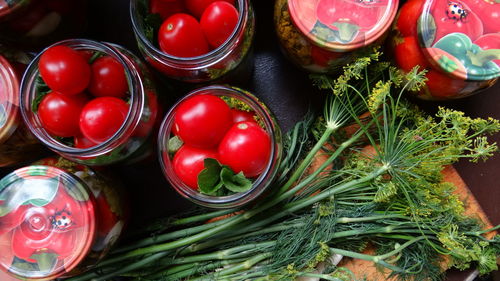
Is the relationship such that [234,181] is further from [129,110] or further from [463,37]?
[463,37]

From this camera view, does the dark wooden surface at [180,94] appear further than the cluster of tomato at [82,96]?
Yes

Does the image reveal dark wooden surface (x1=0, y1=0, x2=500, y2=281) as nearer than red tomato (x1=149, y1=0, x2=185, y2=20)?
No

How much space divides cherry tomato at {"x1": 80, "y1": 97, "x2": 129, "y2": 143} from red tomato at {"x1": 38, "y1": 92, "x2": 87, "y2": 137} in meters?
0.03

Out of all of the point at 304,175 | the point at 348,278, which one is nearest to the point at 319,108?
the point at 304,175

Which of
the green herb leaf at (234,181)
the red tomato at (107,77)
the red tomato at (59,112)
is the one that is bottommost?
the green herb leaf at (234,181)

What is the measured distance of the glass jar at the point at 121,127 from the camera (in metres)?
0.65

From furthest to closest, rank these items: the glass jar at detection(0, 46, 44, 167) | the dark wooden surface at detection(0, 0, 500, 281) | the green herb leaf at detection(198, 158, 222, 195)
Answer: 1. the dark wooden surface at detection(0, 0, 500, 281)
2. the glass jar at detection(0, 46, 44, 167)
3. the green herb leaf at detection(198, 158, 222, 195)

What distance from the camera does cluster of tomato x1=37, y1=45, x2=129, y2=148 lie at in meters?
0.63

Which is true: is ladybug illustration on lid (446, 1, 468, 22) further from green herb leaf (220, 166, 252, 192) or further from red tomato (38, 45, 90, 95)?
red tomato (38, 45, 90, 95)

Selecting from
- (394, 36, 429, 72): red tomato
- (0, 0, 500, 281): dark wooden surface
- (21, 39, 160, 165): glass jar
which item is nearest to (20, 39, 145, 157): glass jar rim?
(21, 39, 160, 165): glass jar

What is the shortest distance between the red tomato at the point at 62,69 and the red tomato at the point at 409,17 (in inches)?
23.0

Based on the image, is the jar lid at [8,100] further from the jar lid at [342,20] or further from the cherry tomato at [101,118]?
the jar lid at [342,20]

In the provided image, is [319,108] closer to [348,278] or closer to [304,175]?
[304,175]

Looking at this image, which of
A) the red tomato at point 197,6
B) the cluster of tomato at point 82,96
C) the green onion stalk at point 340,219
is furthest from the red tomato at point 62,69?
the green onion stalk at point 340,219
